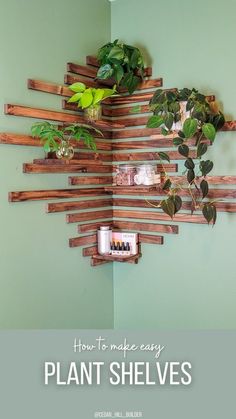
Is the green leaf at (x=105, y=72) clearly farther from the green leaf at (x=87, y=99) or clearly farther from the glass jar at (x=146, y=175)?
the glass jar at (x=146, y=175)

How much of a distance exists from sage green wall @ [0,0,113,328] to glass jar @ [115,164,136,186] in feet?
1.13

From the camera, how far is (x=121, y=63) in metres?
2.55

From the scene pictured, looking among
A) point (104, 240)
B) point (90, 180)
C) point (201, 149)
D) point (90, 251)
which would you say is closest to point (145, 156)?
point (90, 180)

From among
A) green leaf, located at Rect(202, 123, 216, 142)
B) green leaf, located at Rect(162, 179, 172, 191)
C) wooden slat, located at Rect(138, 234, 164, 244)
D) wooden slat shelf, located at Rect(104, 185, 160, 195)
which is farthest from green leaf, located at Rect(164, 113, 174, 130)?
wooden slat, located at Rect(138, 234, 164, 244)

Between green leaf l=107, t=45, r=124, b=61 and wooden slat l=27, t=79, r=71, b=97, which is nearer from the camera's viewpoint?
wooden slat l=27, t=79, r=71, b=97

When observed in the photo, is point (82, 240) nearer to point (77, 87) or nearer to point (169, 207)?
point (169, 207)

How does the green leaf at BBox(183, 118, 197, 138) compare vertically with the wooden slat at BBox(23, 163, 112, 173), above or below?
above

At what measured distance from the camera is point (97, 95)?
2.38 m

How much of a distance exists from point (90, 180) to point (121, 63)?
0.74 meters

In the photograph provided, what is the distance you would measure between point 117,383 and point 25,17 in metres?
1.88

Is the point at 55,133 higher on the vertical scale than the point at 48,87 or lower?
lower

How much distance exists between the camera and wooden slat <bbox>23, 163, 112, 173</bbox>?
2320mm

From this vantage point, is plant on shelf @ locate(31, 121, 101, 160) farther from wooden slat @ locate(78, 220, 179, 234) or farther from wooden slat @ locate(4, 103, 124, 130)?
wooden slat @ locate(78, 220, 179, 234)

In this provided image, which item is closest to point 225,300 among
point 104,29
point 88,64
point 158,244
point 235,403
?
point 158,244
